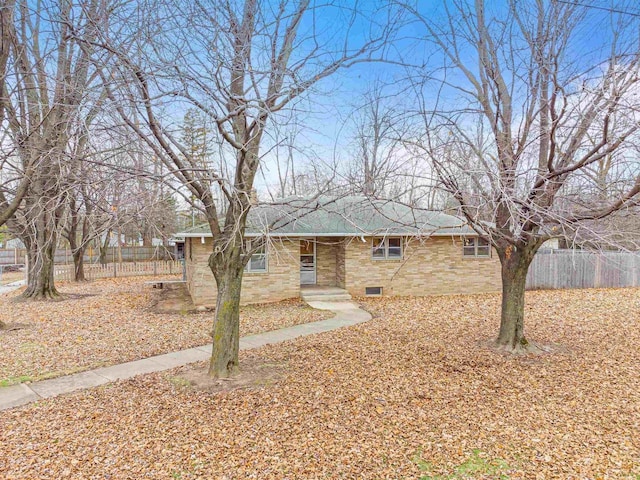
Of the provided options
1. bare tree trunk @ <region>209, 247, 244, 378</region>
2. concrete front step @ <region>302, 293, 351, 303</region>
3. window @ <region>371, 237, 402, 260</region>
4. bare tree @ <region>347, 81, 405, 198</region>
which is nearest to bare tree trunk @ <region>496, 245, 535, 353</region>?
bare tree @ <region>347, 81, 405, 198</region>

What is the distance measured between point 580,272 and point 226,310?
52.4 ft

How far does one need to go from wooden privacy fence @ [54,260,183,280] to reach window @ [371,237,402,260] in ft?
47.4

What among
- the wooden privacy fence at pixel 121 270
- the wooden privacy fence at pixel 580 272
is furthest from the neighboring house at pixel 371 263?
the wooden privacy fence at pixel 121 270

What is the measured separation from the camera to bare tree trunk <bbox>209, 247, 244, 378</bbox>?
5.77m

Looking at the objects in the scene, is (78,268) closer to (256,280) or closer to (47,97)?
(256,280)

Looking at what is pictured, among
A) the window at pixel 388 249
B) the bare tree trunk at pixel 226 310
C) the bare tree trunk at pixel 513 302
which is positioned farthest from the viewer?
the window at pixel 388 249

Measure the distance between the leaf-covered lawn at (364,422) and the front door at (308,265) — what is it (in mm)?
8258

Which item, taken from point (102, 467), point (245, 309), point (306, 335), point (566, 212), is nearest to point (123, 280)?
point (245, 309)

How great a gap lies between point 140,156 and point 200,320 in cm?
579

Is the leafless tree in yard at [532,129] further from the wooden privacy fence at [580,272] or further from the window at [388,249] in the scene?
the wooden privacy fence at [580,272]

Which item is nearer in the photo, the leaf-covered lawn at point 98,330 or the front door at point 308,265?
the leaf-covered lawn at point 98,330

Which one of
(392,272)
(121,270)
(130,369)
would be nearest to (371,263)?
(392,272)

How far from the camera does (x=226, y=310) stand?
5.80 meters

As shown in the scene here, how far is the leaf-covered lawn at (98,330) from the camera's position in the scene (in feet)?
22.9
